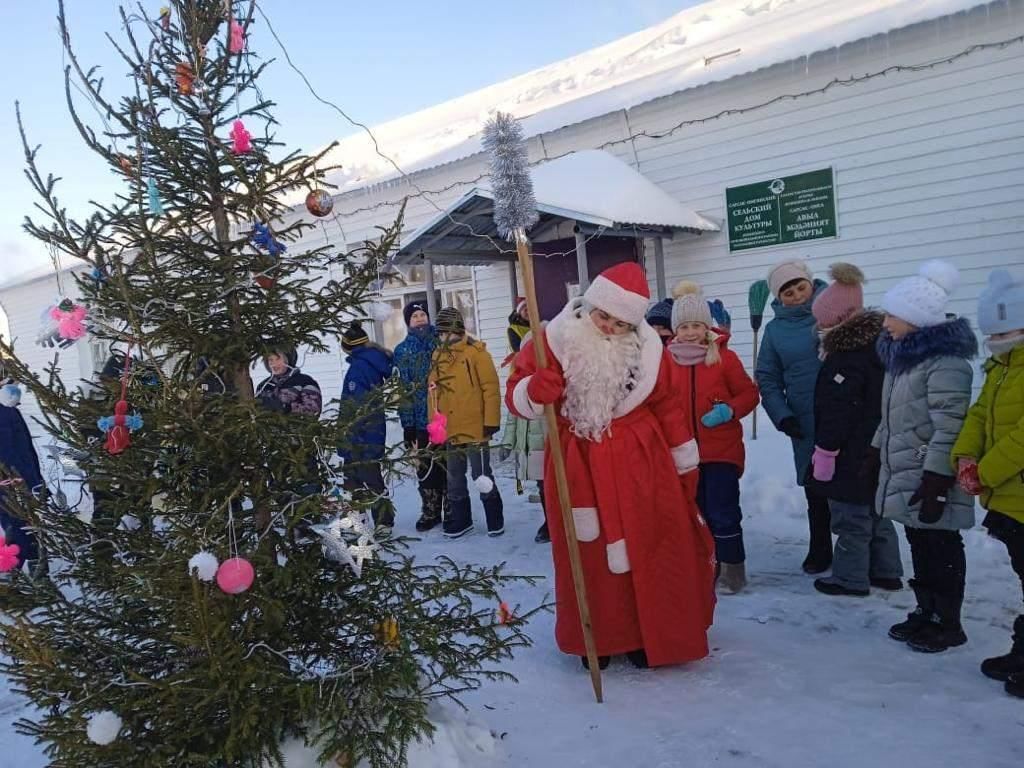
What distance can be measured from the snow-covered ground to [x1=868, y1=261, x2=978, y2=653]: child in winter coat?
192 millimetres

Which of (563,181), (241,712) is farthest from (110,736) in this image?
(563,181)

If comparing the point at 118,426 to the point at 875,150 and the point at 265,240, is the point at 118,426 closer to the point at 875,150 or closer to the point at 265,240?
the point at 265,240

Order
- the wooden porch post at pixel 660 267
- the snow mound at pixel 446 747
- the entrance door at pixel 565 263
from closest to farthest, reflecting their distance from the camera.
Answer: the snow mound at pixel 446 747 → the wooden porch post at pixel 660 267 → the entrance door at pixel 565 263

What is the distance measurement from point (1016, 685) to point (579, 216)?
18.1 feet

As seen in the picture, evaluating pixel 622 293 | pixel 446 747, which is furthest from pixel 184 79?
pixel 446 747

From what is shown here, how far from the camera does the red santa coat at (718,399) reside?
423 centimetres

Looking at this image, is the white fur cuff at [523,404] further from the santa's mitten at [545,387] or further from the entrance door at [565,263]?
the entrance door at [565,263]

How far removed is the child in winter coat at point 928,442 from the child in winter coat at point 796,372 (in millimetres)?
856

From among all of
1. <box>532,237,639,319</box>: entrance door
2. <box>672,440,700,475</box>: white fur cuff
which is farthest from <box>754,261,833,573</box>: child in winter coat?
<box>532,237,639,319</box>: entrance door

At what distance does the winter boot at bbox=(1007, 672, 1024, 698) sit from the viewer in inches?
116

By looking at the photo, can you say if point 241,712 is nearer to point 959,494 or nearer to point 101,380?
point 101,380

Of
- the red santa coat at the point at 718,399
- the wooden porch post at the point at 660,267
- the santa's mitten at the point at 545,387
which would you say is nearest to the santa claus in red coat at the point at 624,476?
the santa's mitten at the point at 545,387

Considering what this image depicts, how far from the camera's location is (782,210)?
8352 mm

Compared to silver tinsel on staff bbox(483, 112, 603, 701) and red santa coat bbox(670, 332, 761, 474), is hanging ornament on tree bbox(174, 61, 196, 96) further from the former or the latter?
red santa coat bbox(670, 332, 761, 474)
